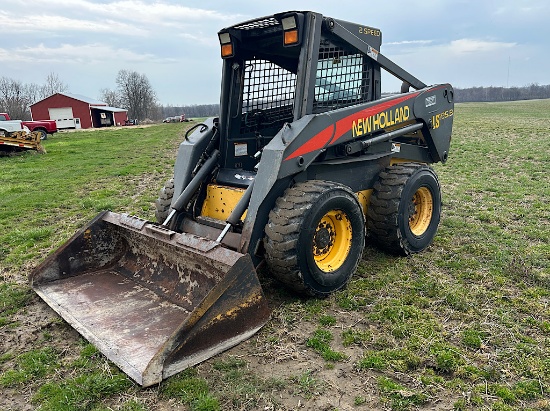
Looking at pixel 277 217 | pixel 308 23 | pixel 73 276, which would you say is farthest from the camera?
pixel 73 276

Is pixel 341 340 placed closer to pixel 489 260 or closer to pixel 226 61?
pixel 489 260

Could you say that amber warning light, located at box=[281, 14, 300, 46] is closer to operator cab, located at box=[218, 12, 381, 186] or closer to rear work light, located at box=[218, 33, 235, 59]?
operator cab, located at box=[218, 12, 381, 186]

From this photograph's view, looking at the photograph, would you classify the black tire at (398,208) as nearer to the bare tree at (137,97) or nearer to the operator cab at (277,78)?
the operator cab at (277,78)

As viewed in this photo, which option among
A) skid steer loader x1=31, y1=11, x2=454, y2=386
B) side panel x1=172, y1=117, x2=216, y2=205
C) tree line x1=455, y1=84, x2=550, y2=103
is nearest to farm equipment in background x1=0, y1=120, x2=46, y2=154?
skid steer loader x1=31, y1=11, x2=454, y2=386

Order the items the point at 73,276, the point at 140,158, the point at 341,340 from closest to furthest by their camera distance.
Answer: the point at 341,340, the point at 73,276, the point at 140,158

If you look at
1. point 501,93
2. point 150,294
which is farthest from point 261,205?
point 501,93

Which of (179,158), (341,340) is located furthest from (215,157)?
(341,340)

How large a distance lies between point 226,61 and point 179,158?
1186 mm

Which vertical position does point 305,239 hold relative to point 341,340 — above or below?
above

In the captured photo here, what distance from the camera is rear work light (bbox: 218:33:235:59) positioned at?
4.81m

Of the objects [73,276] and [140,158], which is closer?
[73,276]

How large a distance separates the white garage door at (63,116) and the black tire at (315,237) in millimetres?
47512

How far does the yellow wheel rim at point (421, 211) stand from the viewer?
18.1 ft

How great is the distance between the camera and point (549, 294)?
166 inches
